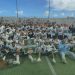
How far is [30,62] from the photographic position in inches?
655

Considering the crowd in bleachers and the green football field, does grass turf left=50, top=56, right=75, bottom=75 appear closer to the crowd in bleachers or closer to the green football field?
the green football field

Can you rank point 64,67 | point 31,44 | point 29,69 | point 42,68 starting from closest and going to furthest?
point 29,69 < point 42,68 < point 64,67 < point 31,44

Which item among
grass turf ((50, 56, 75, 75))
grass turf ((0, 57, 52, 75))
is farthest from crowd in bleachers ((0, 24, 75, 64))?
grass turf ((0, 57, 52, 75))

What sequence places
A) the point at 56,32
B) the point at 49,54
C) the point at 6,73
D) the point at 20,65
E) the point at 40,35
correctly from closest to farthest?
1. the point at 6,73
2. the point at 20,65
3. the point at 49,54
4. the point at 40,35
5. the point at 56,32

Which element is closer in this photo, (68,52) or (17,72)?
(17,72)

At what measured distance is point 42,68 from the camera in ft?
49.2

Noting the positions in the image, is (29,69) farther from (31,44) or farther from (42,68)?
(31,44)

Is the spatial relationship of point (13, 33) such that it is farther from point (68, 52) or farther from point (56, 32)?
point (68, 52)

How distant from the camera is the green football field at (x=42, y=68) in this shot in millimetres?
14027

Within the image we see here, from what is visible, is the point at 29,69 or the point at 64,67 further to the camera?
the point at 64,67

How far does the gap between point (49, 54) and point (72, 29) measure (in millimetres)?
8573

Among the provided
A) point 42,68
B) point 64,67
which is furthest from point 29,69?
point 64,67

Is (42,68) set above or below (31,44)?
below

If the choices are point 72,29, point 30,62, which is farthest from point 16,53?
point 72,29
